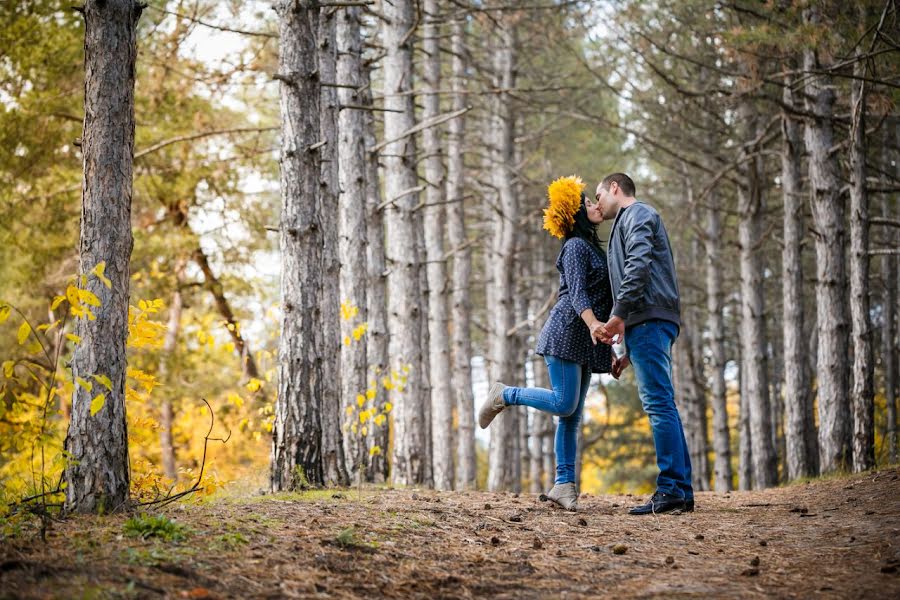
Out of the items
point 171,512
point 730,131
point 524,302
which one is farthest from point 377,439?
point 524,302

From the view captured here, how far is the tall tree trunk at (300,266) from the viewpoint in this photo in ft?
19.2

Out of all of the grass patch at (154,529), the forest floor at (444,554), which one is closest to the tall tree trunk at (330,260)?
the forest floor at (444,554)

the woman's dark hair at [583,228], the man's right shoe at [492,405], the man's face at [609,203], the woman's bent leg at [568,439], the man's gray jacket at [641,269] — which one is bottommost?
the woman's bent leg at [568,439]

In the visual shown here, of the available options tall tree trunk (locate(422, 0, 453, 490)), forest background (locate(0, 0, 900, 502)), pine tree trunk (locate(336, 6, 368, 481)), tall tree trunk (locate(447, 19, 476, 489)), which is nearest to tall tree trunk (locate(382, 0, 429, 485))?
forest background (locate(0, 0, 900, 502))

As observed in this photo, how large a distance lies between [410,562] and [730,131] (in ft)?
37.2

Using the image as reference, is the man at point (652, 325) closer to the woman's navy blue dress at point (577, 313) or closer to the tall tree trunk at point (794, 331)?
the woman's navy blue dress at point (577, 313)

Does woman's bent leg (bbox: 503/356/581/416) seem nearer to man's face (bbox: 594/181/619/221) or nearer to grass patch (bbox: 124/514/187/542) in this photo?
man's face (bbox: 594/181/619/221)

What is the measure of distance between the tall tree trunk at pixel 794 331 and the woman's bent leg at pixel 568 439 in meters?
5.73

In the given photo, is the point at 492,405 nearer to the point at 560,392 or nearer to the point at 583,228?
the point at 560,392

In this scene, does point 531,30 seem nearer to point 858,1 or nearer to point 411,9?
point 411,9

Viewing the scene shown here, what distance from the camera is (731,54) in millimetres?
9438

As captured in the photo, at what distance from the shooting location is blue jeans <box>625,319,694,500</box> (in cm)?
519

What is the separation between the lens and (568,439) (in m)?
5.66

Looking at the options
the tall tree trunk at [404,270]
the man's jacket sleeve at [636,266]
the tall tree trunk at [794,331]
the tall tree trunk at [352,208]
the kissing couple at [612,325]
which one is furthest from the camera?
the tall tree trunk at [794,331]
